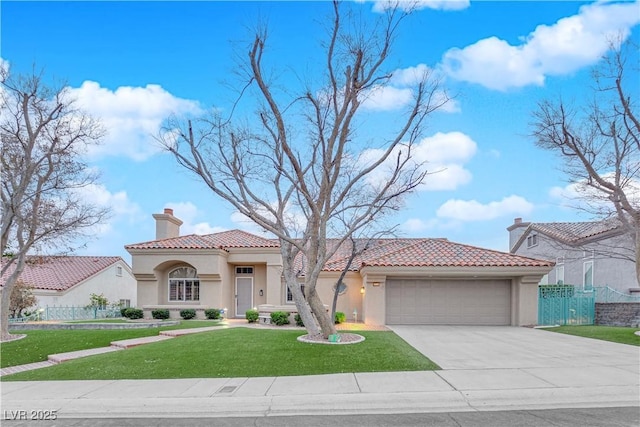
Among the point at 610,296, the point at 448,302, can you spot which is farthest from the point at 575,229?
the point at 448,302

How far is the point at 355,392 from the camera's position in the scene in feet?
24.7

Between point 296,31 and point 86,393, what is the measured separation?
35.5 ft

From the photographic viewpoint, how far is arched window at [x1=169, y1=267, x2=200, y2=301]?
77.5ft

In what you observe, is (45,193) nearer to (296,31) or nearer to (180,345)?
(180,345)

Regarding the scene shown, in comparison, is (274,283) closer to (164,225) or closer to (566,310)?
(164,225)

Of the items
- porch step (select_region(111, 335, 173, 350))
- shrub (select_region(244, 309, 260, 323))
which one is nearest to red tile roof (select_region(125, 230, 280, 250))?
shrub (select_region(244, 309, 260, 323))

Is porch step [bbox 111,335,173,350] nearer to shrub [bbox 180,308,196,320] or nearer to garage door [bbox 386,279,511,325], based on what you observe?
shrub [bbox 180,308,196,320]

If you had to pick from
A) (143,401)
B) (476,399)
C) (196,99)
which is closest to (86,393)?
(143,401)

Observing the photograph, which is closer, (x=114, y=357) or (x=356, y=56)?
(x=114, y=357)

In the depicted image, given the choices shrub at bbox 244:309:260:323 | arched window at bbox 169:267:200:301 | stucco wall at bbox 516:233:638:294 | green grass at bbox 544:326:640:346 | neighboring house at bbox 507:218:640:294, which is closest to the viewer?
green grass at bbox 544:326:640:346

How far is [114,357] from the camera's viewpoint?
448 inches

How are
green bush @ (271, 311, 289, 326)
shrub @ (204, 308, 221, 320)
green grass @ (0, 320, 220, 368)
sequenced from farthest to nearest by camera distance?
1. shrub @ (204, 308, 221, 320)
2. green bush @ (271, 311, 289, 326)
3. green grass @ (0, 320, 220, 368)

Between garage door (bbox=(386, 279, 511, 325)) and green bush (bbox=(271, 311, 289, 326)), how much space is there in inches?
181

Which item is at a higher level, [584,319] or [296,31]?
[296,31]
